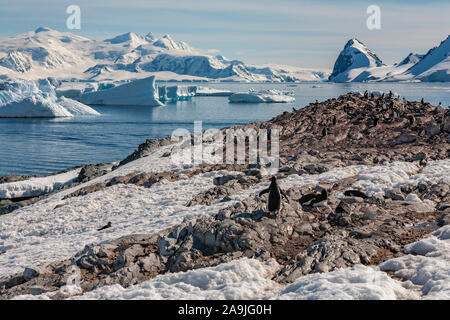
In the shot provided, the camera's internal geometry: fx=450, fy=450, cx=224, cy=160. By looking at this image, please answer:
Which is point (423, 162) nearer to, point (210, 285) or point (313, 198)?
point (313, 198)

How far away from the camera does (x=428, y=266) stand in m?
7.89

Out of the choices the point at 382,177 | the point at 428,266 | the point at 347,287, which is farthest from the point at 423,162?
the point at 347,287

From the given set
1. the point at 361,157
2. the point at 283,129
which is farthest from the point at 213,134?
the point at 361,157

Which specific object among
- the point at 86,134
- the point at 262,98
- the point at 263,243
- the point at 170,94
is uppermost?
the point at 170,94

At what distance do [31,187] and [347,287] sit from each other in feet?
81.8

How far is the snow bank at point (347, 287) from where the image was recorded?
22.6 feet

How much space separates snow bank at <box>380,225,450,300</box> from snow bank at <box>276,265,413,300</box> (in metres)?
0.33

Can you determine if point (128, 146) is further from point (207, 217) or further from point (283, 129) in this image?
point (207, 217)

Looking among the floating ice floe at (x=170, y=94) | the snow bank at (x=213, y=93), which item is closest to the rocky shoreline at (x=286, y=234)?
the floating ice floe at (x=170, y=94)

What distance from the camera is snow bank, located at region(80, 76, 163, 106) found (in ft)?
303

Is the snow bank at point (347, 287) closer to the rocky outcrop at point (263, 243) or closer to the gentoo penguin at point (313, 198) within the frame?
the rocky outcrop at point (263, 243)

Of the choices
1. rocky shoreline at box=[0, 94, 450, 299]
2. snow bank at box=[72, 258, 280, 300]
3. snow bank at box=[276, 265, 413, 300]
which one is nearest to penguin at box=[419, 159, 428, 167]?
rocky shoreline at box=[0, 94, 450, 299]
